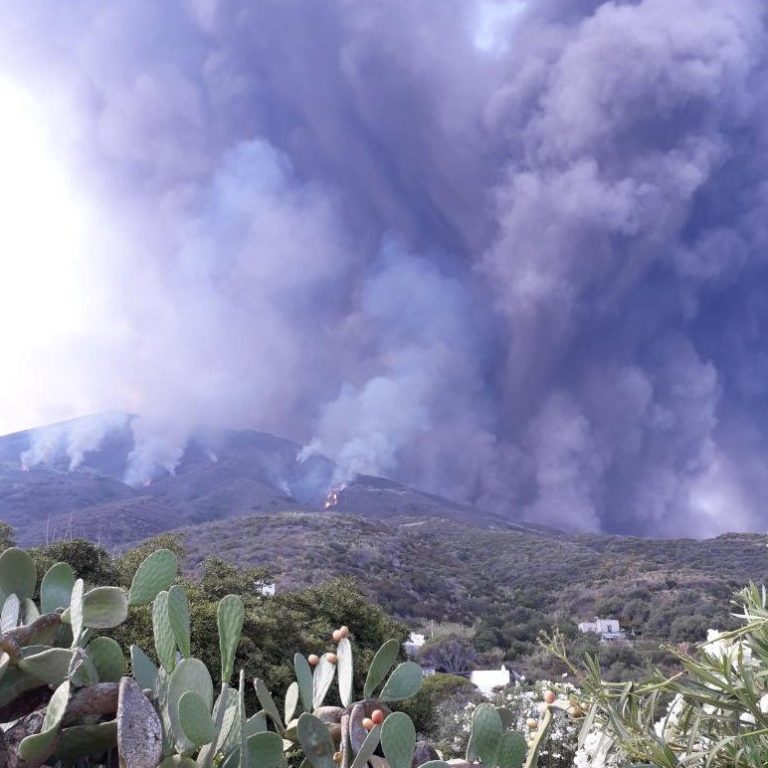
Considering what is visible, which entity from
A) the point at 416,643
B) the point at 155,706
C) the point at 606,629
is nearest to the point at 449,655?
the point at 416,643

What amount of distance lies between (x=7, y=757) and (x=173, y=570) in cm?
47

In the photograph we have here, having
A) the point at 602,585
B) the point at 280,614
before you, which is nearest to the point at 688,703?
the point at 280,614

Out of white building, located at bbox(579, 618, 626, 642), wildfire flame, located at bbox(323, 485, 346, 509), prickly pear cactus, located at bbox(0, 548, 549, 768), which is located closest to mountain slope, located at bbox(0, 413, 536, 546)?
wildfire flame, located at bbox(323, 485, 346, 509)

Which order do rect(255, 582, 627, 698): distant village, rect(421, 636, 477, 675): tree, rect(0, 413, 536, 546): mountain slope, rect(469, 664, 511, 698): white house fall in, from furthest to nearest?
1. rect(0, 413, 536, 546): mountain slope
2. rect(421, 636, 477, 675): tree
3. rect(469, 664, 511, 698): white house
4. rect(255, 582, 627, 698): distant village

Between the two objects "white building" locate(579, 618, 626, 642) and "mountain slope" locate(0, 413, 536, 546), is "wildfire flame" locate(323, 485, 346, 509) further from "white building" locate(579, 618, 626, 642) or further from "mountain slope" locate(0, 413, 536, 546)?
Answer: "white building" locate(579, 618, 626, 642)

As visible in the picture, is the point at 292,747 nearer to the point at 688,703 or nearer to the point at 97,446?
the point at 688,703

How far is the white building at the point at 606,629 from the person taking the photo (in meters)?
25.8

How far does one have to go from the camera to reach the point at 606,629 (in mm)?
27453

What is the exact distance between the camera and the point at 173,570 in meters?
1.57

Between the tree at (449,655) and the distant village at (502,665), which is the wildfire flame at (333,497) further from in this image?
the tree at (449,655)

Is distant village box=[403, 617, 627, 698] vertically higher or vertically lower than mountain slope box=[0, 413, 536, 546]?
lower

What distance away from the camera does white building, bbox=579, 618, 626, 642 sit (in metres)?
25.8

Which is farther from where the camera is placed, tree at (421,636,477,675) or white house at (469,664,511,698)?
tree at (421,636,477,675)

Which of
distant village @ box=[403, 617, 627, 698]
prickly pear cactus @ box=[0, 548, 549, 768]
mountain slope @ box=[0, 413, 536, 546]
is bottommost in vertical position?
prickly pear cactus @ box=[0, 548, 549, 768]
